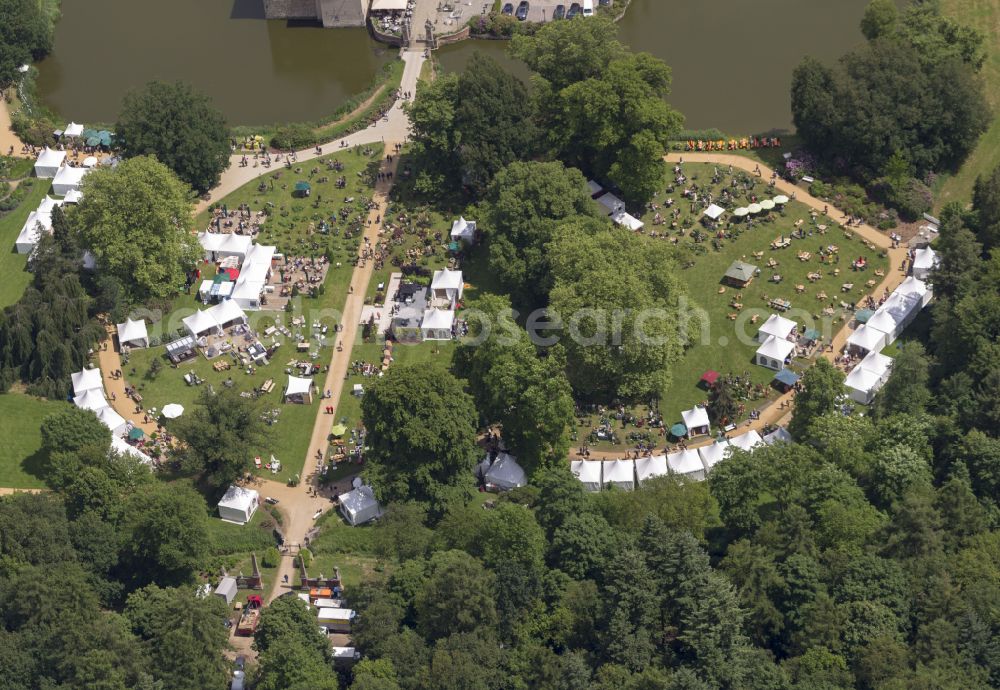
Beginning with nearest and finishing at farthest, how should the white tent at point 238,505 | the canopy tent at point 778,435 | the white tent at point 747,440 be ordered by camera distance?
the white tent at point 238,505
the white tent at point 747,440
the canopy tent at point 778,435

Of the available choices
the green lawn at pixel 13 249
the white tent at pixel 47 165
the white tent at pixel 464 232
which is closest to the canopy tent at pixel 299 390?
the white tent at pixel 464 232

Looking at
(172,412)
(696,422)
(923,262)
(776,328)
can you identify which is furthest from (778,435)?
(172,412)

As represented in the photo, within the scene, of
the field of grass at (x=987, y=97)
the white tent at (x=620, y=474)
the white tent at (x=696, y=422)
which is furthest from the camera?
the field of grass at (x=987, y=97)

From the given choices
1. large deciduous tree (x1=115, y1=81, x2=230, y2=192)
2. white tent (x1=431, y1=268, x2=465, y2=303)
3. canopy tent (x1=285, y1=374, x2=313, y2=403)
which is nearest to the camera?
Answer: canopy tent (x1=285, y1=374, x2=313, y2=403)

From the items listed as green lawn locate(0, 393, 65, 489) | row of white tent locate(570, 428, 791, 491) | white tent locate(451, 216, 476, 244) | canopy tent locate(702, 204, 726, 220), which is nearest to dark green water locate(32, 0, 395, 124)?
white tent locate(451, 216, 476, 244)

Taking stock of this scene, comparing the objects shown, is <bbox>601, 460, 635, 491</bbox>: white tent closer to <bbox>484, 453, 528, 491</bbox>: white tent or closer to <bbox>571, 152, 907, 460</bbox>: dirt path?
<bbox>571, 152, 907, 460</bbox>: dirt path

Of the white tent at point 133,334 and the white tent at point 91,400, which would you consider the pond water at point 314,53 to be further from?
the white tent at point 91,400

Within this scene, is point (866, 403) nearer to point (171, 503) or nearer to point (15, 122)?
point (171, 503)
